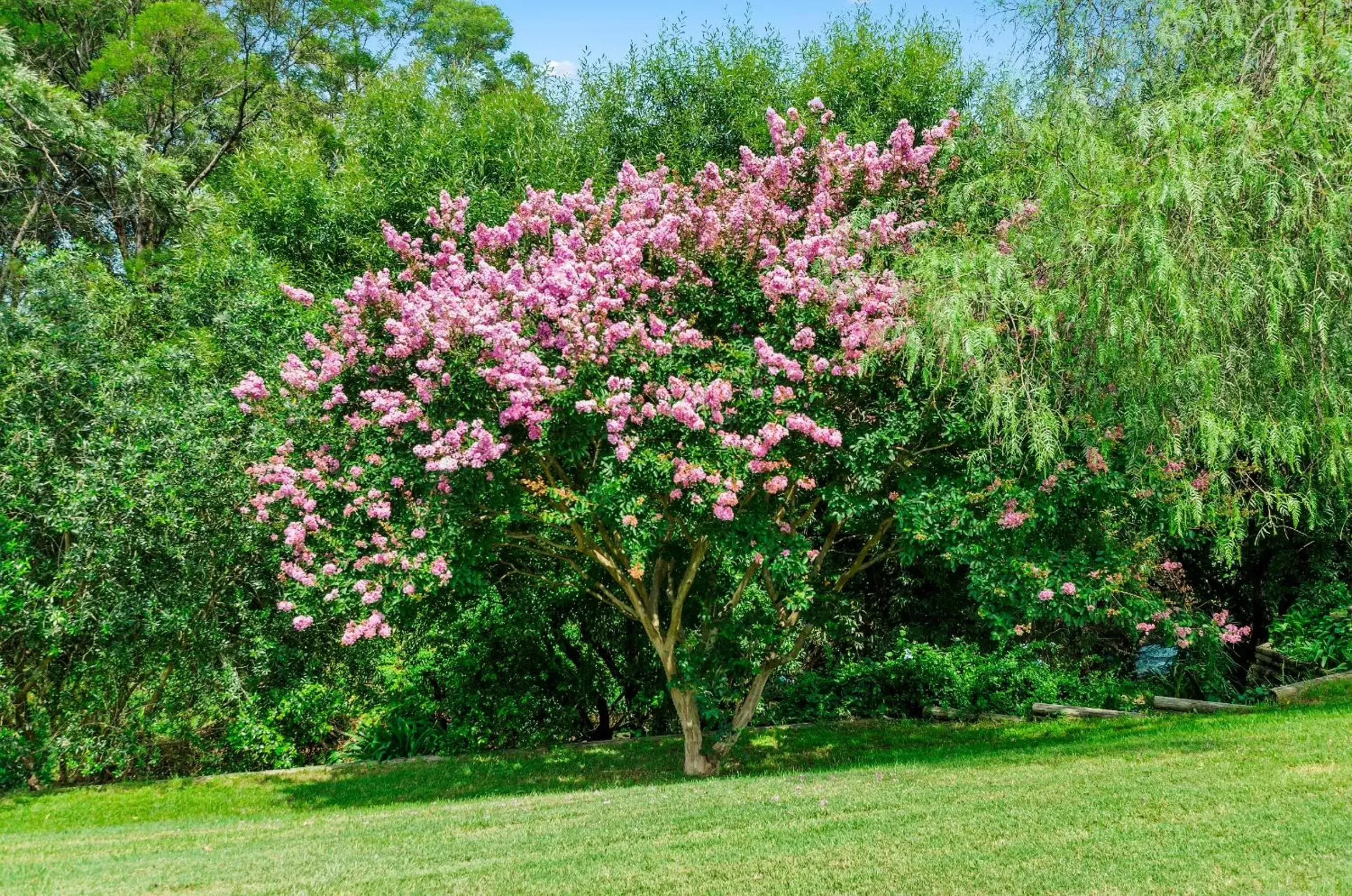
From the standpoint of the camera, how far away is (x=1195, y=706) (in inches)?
467

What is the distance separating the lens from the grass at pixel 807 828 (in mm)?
4812

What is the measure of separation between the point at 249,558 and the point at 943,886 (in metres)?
9.46

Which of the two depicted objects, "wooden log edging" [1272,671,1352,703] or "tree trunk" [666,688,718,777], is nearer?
"tree trunk" [666,688,718,777]

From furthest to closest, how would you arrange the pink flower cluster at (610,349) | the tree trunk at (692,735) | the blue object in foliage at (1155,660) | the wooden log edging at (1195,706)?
the blue object in foliage at (1155,660)
the wooden log edging at (1195,706)
the tree trunk at (692,735)
the pink flower cluster at (610,349)

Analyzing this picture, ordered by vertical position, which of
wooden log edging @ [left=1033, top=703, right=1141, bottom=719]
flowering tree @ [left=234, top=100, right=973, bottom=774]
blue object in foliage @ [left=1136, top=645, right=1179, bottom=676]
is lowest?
wooden log edging @ [left=1033, top=703, right=1141, bottom=719]

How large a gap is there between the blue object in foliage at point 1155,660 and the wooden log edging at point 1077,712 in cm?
184

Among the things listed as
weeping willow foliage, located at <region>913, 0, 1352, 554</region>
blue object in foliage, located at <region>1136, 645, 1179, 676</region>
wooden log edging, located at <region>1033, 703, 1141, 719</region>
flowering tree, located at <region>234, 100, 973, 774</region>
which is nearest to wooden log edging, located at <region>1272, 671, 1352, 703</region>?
wooden log edging, located at <region>1033, 703, 1141, 719</region>

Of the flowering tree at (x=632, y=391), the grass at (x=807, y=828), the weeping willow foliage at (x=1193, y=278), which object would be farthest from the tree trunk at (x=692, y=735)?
the weeping willow foliage at (x=1193, y=278)

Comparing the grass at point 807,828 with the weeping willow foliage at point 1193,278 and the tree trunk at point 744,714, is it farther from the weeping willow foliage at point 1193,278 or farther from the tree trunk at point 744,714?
the weeping willow foliage at point 1193,278

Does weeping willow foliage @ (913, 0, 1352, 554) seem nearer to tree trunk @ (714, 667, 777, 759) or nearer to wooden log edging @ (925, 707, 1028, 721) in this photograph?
tree trunk @ (714, 667, 777, 759)

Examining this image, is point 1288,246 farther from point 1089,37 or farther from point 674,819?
point 674,819

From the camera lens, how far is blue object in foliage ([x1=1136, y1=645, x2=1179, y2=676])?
46.3 ft

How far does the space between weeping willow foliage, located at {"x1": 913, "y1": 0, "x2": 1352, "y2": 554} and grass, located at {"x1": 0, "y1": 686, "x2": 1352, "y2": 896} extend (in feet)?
7.00

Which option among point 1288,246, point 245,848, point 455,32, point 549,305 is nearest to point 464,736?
point 245,848
